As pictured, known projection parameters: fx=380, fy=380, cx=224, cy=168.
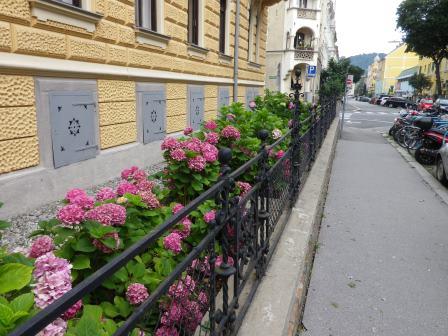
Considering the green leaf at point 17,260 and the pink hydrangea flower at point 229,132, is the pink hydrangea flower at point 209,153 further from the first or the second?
the green leaf at point 17,260

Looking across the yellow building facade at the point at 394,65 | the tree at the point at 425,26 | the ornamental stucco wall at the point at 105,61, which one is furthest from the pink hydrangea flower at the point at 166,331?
the yellow building facade at the point at 394,65

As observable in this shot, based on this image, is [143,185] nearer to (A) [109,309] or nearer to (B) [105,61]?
(A) [109,309]

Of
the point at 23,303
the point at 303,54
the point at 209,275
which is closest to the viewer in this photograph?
the point at 23,303

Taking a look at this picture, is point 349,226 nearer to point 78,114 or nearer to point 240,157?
point 240,157

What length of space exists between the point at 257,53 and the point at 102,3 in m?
9.97

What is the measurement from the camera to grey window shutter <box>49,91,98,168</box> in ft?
15.7

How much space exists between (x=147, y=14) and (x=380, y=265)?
19.6 ft

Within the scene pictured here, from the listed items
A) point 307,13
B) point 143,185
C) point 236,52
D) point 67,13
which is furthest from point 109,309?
point 307,13

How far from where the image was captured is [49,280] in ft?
4.20

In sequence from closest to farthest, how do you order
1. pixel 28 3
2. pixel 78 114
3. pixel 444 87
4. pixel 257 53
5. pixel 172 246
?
pixel 172 246 → pixel 28 3 → pixel 78 114 → pixel 257 53 → pixel 444 87

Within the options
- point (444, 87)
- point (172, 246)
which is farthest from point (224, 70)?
point (444, 87)

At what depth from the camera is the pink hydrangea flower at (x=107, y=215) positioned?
1.66 metres

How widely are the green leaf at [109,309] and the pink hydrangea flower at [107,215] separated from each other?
0.34m

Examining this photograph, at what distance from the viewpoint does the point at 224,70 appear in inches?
438
